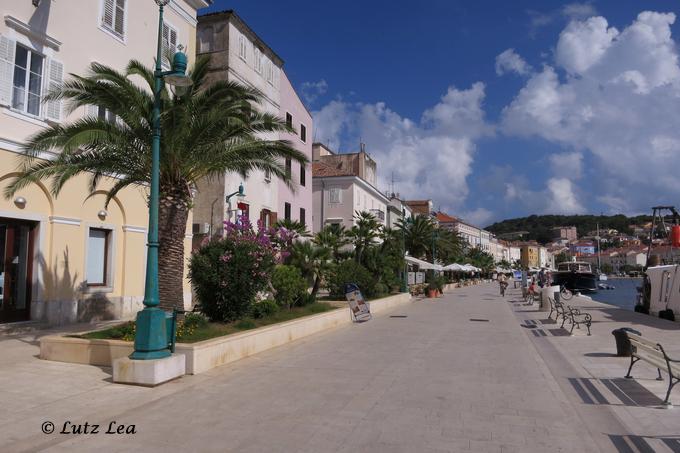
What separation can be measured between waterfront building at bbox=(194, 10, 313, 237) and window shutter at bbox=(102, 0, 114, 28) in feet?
11.6

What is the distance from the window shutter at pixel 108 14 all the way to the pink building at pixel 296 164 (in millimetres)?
12301

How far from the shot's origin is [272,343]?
1213cm

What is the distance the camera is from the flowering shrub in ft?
39.7

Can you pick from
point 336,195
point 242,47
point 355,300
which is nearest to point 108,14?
point 242,47

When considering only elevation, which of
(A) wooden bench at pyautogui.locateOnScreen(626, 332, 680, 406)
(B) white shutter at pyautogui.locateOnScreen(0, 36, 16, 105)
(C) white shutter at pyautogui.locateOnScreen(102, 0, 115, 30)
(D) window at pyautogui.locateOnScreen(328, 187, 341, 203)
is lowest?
(A) wooden bench at pyautogui.locateOnScreen(626, 332, 680, 406)

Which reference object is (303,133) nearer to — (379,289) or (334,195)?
(334,195)

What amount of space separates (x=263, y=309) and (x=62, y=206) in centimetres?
663

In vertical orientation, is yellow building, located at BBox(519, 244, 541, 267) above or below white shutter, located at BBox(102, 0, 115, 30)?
below

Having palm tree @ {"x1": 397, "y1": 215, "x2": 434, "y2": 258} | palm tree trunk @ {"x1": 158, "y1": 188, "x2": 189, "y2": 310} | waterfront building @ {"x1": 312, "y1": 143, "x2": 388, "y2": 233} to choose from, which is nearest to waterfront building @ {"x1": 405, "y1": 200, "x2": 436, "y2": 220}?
palm tree @ {"x1": 397, "y1": 215, "x2": 434, "y2": 258}

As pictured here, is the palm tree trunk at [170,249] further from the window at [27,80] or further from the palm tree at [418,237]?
the palm tree at [418,237]

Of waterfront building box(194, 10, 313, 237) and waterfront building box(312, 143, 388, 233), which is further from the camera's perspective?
waterfront building box(312, 143, 388, 233)

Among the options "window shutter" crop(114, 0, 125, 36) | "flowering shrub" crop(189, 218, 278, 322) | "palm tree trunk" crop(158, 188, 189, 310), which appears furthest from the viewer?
"window shutter" crop(114, 0, 125, 36)

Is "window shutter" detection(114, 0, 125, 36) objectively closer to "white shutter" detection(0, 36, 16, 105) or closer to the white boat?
"white shutter" detection(0, 36, 16, 105)

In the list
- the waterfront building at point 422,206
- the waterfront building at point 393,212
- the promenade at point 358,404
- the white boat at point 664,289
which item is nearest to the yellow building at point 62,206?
the promenade at point 358,404
